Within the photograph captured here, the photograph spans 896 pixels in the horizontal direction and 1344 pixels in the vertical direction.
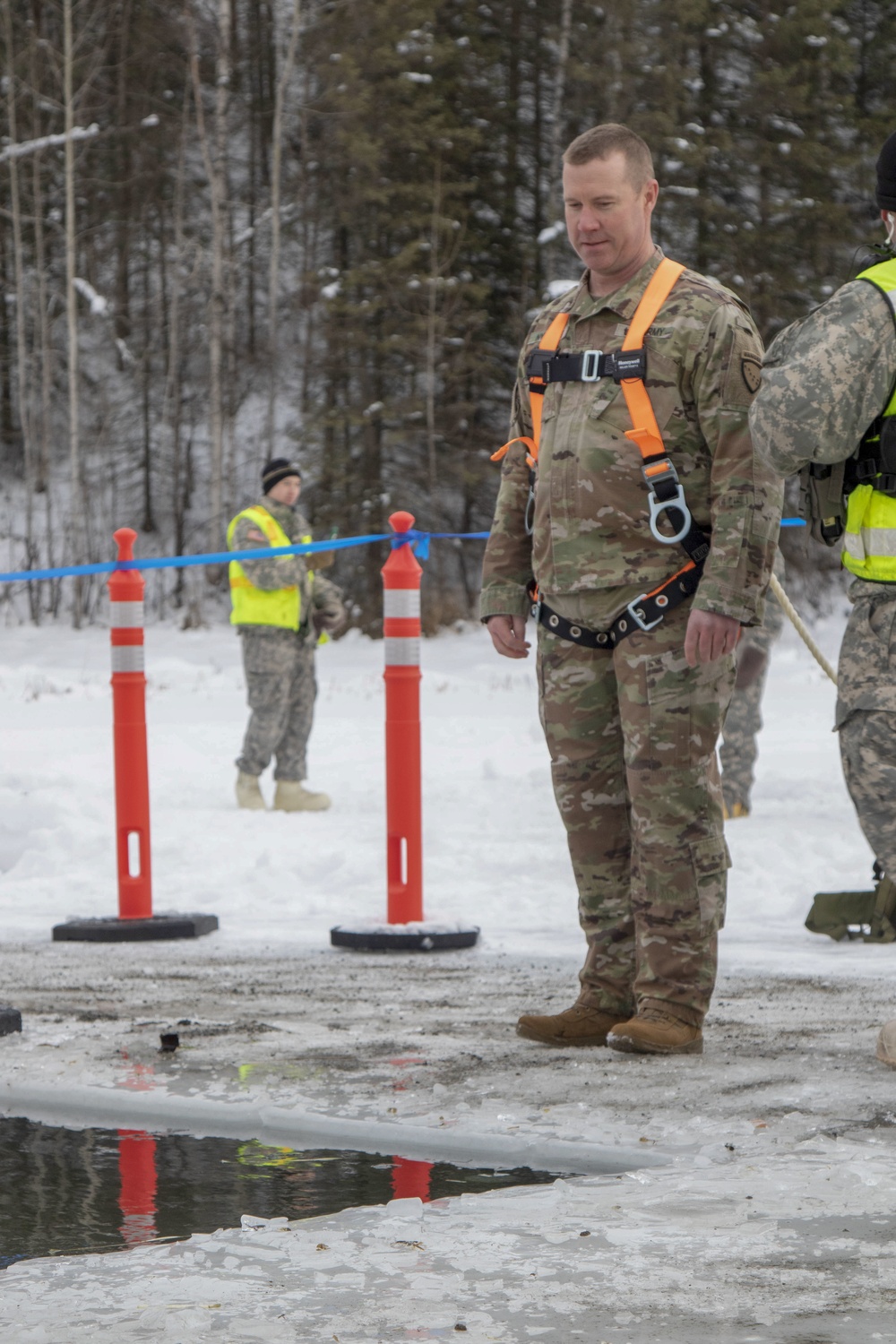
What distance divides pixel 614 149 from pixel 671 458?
2.50 feet

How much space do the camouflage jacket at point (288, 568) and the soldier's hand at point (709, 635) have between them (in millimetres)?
6128

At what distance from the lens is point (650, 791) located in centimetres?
392

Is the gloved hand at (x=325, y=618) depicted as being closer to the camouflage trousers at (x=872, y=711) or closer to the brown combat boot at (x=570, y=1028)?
the brown combat boot at (x=570, y=1028)

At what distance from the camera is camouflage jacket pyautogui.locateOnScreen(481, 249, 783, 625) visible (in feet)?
12.4

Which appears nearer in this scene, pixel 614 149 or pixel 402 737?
pixel 614 149

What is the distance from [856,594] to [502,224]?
26.4 m

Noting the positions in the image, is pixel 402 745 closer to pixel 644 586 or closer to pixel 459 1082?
pixel 644 586

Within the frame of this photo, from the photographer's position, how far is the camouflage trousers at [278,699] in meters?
9.85

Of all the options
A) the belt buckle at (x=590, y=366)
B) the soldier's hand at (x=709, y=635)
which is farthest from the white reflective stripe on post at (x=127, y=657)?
the soldier's hand at (x=709, y=635)

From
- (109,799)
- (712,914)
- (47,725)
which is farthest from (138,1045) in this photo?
(47,725)

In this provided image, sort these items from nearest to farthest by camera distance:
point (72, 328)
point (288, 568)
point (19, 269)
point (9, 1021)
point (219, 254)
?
point (9, 1021), point (288, 568), point (219, 254), point (72, 328), point (19, 269)

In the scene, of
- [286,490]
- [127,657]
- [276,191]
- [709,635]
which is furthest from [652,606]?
[276,191]

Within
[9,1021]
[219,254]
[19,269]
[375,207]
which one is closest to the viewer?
[9,1021]

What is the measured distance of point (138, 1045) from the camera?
4.09 metres
